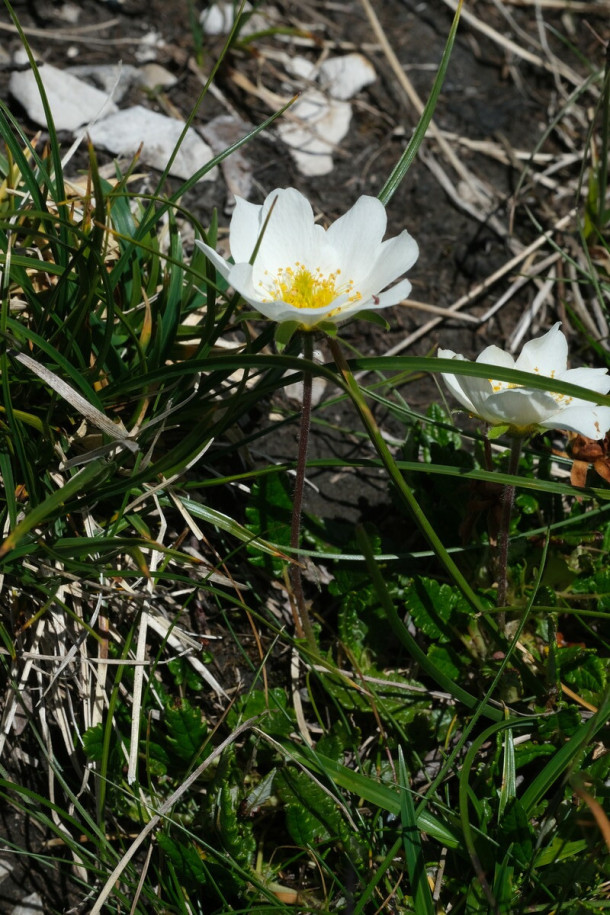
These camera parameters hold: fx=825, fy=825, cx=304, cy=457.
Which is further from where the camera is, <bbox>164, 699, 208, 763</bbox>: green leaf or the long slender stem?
<bbox>164, 699, 208, 763</bbox>: green leaf

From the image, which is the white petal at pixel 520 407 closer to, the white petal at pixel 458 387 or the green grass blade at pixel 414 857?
the white petal at pixel 458 387

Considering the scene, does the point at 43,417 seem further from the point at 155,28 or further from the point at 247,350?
the point at 155,28

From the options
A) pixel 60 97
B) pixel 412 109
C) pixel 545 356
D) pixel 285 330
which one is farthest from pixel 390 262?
pixel 412 109

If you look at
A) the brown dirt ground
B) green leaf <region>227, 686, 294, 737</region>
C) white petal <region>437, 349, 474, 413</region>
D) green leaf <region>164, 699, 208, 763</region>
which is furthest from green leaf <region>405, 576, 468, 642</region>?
the brown dirt ground

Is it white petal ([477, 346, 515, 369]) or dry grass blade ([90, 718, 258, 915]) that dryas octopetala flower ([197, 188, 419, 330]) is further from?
dry grass blade ([90, 718, 258, 915])

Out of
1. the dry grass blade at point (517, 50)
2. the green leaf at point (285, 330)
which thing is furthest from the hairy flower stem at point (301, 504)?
the dry grass blade at point (517, 50)

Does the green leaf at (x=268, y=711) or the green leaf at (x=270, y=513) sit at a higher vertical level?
the green leaf at (x=270, y=513)
